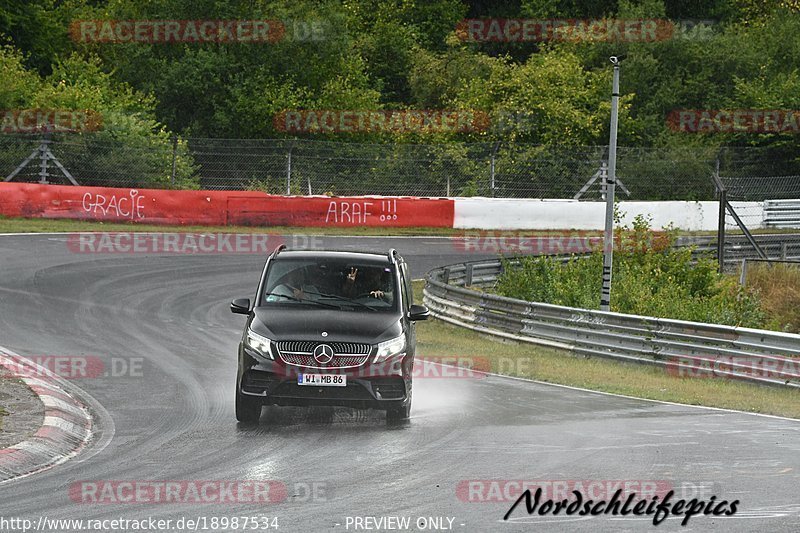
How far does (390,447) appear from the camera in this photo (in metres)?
11.4

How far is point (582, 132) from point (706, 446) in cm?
3883

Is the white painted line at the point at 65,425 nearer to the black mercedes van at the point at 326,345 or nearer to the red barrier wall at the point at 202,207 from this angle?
the black mercedes van at the point at 326,345

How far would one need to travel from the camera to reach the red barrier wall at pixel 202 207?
3372cm

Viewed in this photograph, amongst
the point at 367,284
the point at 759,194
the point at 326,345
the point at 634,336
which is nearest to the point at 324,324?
the point at 326,345

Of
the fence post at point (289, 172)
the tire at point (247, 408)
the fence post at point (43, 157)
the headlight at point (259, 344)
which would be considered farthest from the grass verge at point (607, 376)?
the fence post at point (43, 157)

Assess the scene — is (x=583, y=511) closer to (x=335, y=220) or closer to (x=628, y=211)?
(x=335, y=220)

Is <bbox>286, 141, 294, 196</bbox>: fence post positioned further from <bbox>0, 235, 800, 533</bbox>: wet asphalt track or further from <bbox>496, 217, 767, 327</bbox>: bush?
<bbox>0, 235, 800, 533</bbox>: wet asphalt track

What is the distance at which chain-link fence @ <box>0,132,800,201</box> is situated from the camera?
36.8 meters

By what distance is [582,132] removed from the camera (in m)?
49.7

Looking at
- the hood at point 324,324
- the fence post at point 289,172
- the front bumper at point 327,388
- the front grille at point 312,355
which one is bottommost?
the front bumper at point 327,388

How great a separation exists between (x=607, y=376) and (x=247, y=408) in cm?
728

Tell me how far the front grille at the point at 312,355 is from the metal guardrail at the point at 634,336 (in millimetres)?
7599

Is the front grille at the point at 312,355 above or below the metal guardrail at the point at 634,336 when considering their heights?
above

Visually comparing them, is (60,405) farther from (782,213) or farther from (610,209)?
(782,213)
